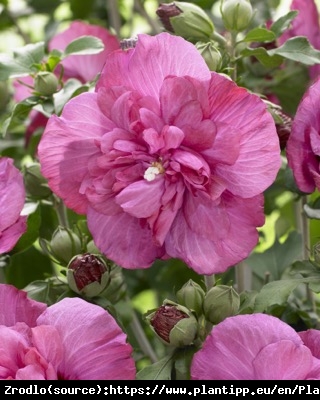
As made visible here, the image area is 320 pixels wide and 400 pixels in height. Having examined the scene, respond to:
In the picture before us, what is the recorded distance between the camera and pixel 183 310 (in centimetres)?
71

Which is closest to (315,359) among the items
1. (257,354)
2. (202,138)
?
(257,354)

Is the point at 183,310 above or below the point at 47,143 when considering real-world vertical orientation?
below

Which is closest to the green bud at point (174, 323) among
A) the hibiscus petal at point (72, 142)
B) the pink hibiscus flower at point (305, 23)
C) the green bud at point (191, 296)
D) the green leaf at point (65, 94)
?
the green bud at point (191, 296)

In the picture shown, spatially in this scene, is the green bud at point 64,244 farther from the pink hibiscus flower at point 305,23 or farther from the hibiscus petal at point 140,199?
the pink hibiscus flower at point 305,23

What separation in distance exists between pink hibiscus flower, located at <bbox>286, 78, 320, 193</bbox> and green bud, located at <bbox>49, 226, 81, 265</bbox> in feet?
0.71

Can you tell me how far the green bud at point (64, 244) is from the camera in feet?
2.69

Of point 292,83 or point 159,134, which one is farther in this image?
point 292,83

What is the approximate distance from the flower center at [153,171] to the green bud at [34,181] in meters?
0.20

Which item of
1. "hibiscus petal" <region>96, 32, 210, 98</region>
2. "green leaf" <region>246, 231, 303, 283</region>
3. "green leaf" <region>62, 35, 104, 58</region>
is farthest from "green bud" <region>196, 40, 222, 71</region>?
"green leaf" <region>246, 231, 303, 283</region>

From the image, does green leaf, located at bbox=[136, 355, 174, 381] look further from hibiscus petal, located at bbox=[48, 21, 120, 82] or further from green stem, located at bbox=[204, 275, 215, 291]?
hibiscus petal, located at bbox=[48, 21, 120, 82]

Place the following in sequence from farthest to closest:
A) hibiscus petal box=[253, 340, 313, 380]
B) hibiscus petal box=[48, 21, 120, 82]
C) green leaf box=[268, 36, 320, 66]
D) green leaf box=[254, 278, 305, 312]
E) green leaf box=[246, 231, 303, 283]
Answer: hibiscus petal box=[48, 21, 120, 82] → green leaf box=[246, 231, 303, 283] → green leaf box=[268, 36, 320, 66] → green leaf box=[254, 278, 305, 312] → hibiscus petal box=[253, 340, 313, 380]

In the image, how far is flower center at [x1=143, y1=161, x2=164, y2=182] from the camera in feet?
2.26

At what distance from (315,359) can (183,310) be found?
11 centimetres
